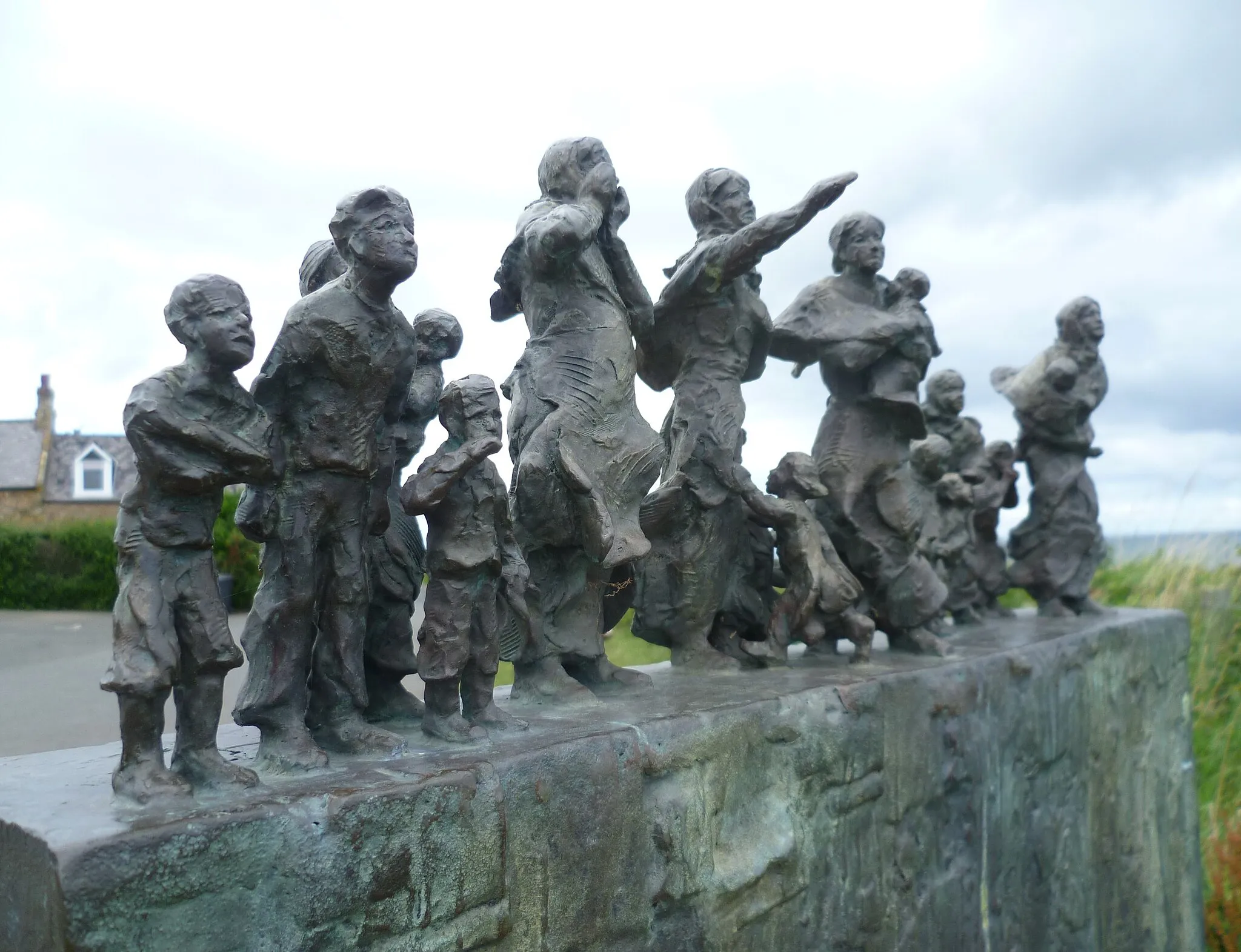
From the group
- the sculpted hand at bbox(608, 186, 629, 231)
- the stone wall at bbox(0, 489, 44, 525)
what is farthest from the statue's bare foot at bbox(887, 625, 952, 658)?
the stone wall at bbox(0, 489, 44, 525)

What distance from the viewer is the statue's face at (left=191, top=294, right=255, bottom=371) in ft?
8.68

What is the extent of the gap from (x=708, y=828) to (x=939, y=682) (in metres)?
1.58

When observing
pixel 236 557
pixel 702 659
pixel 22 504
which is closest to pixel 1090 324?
pixel 702 659

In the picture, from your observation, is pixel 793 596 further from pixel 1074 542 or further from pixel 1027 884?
pixel 1074 542

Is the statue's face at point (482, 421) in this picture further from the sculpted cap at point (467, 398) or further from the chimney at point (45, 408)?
the chimney at point (45, 408)

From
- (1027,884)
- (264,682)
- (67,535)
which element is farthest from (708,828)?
(67,535)

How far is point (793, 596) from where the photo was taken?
15.8ft

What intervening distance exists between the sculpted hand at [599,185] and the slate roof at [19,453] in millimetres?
20452

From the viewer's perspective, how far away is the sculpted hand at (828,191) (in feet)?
13.6

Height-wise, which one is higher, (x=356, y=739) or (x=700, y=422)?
(x=700, y=422)

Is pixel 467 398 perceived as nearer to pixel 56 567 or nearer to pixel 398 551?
pixel 398 551

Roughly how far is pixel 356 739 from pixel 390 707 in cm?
47

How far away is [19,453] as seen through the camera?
22.1 m

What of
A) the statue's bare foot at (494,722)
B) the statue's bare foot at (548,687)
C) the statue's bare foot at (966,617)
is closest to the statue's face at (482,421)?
the statue's bare foot at (494,722)
